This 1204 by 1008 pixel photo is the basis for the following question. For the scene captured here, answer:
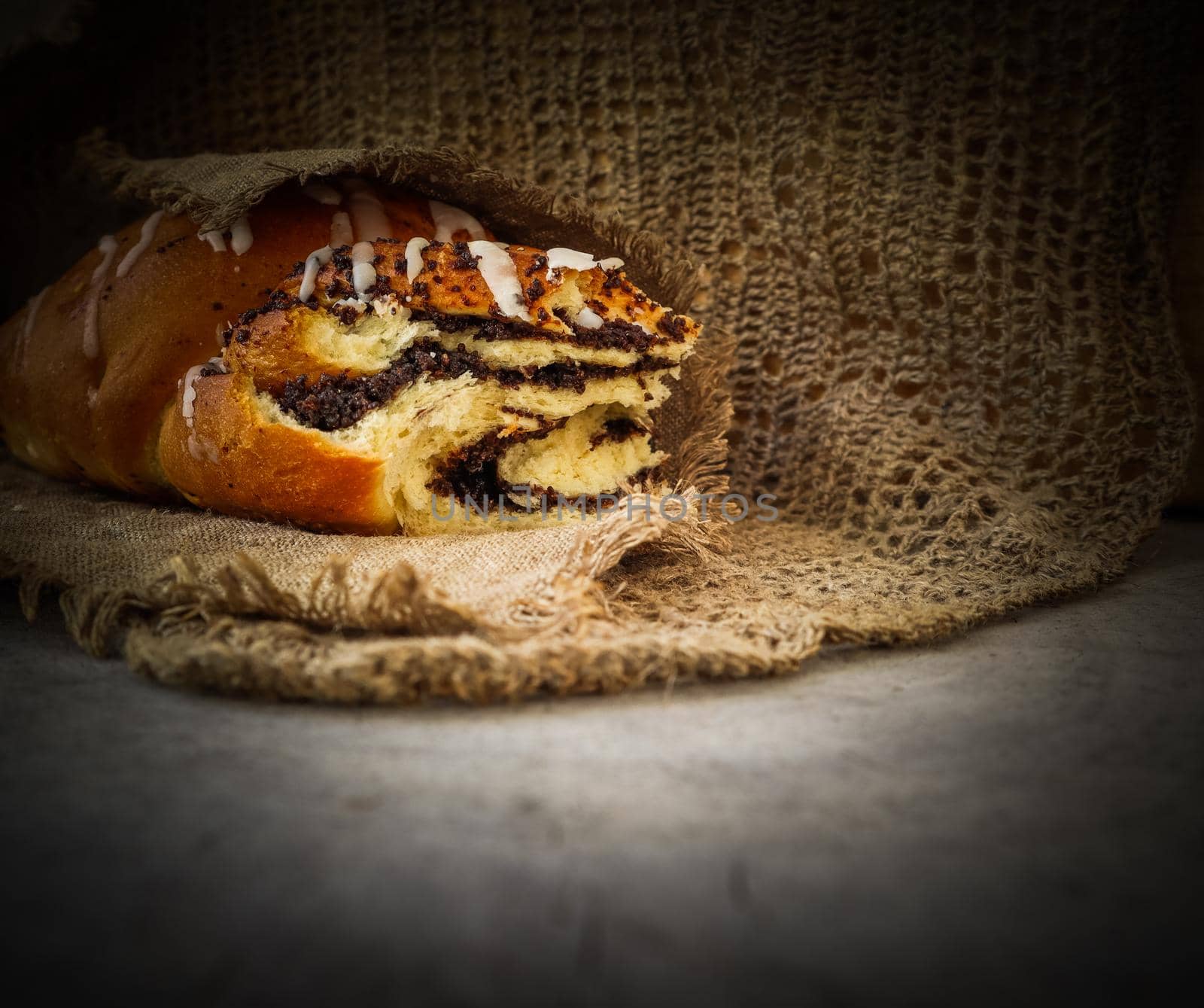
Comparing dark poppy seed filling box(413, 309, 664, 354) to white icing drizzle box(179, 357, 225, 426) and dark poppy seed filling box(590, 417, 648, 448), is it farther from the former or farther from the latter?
white icing drizzle box(179, 357, 225, 426)

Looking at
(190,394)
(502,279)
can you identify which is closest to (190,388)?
(190,394)

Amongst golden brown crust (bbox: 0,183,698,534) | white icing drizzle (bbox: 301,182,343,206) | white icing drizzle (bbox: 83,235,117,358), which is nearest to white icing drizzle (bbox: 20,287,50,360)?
golden brown crust (bbox: 0,183,698,534)

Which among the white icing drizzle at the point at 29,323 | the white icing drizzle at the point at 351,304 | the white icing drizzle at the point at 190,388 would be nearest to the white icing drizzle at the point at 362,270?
the white icing drizzle at the point at 351,304

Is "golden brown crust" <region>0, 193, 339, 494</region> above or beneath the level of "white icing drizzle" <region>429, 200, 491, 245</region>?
beneath

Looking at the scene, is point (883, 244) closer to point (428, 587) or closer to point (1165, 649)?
point (1165, 649)

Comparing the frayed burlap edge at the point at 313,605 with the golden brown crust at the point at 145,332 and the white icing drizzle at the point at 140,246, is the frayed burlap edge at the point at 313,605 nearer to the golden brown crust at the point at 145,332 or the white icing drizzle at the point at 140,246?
the golden brown crust at the point at 145,332

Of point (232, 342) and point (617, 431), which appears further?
point (617, 431)

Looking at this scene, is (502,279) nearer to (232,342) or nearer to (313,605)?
(232,342)
